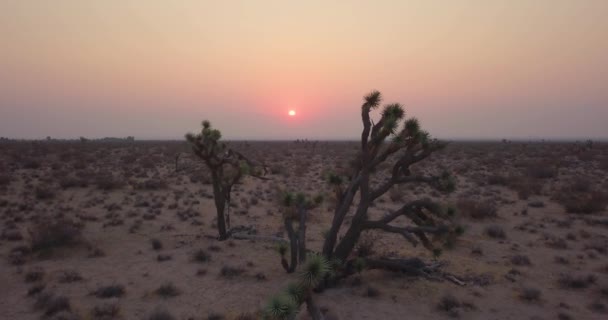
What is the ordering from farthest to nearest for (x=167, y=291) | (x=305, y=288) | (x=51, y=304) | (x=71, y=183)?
(x=71, y=183), (x=167, y=291), (x=51, y=304), (x=305, y=288)

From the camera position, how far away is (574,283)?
7605mm

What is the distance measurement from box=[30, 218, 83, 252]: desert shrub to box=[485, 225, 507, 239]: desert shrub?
1183cm

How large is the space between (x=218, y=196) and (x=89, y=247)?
359 cm

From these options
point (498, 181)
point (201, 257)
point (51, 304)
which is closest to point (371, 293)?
point (201, 257)

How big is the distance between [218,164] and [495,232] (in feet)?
28.2

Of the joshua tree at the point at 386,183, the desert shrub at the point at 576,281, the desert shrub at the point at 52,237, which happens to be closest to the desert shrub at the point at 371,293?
the joshua tree at the point at 386,183

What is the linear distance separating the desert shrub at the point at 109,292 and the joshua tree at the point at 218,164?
392 cm

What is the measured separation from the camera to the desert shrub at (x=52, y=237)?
9643 millimetres

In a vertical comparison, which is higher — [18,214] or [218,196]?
[218,196]

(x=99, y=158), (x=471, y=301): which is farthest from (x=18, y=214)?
(x=99, y=158)

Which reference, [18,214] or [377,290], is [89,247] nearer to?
[18,214]

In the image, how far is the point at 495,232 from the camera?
1141cm

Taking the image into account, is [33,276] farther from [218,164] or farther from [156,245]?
Result: [218,164]

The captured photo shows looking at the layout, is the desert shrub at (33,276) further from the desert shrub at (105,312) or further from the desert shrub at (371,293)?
the desert shrub at (371,293)
